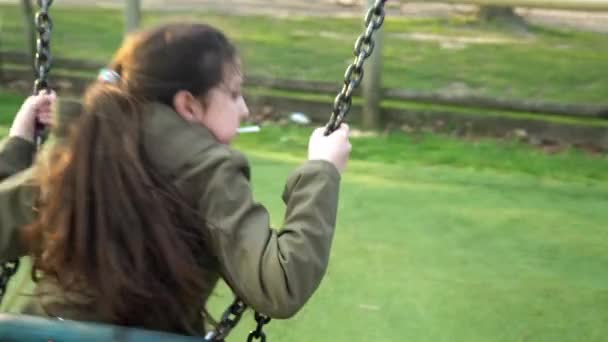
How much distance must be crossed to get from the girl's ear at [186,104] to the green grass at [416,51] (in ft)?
16.5

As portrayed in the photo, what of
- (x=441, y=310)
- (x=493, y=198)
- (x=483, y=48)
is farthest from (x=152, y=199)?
(x=483, y=48)

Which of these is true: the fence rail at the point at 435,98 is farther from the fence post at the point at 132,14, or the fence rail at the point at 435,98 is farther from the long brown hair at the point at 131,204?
the long brown hair at the point at 131,204

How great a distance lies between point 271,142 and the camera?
229 inches

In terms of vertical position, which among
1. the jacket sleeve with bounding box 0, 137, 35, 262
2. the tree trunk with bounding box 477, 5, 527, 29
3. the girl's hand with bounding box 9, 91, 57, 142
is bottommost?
the tree trunk with bounding box 477, 5, 527, 29

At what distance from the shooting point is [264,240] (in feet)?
4.61

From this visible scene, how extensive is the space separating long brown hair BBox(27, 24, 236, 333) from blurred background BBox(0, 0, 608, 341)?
122 mm

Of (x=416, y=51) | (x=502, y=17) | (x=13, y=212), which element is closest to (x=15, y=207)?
(x=13, y=212)

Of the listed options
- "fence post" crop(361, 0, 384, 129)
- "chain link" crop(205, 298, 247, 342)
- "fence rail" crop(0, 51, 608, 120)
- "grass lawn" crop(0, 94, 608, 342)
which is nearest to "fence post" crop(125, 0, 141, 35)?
"fence rail" crop(0, 51, 608, 120)

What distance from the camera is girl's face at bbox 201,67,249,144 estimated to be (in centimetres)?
150

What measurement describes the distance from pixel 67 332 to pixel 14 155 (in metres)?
0.58

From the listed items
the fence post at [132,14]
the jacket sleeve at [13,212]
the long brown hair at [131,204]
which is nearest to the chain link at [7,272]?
the jacket sleeve at [13,212]

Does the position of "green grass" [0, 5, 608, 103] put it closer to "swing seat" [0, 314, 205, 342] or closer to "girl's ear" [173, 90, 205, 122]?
"girl's ear" [173, 90, 205, 122]

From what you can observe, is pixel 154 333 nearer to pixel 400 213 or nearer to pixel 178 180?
pixel 178 180

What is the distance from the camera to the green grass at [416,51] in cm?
745
